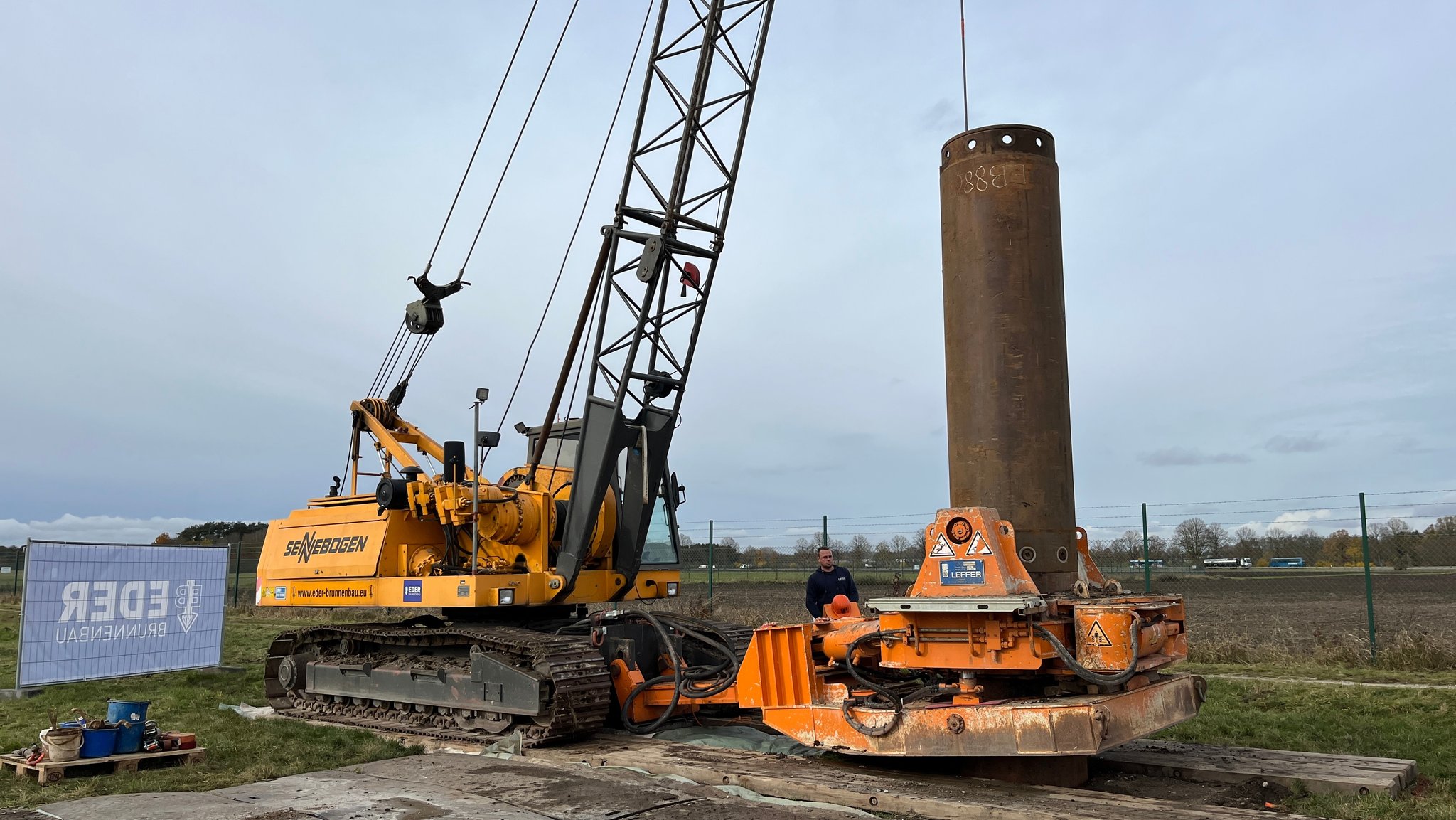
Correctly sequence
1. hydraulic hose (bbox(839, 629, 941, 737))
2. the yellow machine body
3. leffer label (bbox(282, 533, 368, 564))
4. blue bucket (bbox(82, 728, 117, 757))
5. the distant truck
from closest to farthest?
1. hydraulic hose (bbox(839, 629, 941, 737))
2. blue bucket (bbox(82, 728, 117, 757))
3. the yellow machine body
4. leffer label (bbox(282, 533, 368, 564))
5. the distant truck

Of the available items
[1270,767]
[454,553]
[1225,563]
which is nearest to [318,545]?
[454,553]

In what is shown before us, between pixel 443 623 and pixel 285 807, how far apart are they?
4089 mm

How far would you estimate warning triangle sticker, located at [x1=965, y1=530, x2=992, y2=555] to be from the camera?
543cm

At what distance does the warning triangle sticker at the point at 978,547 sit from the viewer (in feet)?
17.8

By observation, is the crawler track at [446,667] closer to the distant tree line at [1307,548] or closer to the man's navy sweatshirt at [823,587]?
the man's navy sweatshirt at [823,587]

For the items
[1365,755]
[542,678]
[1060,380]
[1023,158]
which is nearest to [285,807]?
[542,678]

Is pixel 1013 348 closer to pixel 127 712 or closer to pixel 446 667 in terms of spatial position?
pixel 446 667

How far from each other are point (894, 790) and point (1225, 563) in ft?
45.5

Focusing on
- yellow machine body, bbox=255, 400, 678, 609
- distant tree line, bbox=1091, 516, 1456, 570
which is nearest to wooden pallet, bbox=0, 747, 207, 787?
yellow machine body, bbox=255, 400, 678, 609

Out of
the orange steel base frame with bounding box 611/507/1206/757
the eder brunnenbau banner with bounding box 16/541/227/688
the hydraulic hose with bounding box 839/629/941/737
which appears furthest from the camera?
the eder brunnenbau banner with bounding box 16/541/227/688

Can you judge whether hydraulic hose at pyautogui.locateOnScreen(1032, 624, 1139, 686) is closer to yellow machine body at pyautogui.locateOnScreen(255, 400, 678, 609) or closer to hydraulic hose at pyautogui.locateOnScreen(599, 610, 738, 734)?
hydraulic hose at pyautogui.locateOnScreen(599, 610, 738, 734)

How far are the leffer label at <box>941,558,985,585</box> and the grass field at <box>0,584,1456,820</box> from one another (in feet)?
7.01

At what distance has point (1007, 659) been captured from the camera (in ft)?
18.0

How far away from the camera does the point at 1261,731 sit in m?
7.95
